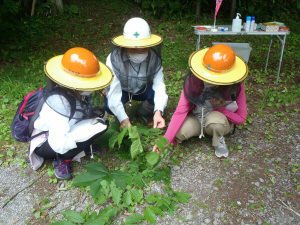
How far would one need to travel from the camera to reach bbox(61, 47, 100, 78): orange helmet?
2317 millimetres

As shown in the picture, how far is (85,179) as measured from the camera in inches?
92.1

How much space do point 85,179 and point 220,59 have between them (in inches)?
63.4

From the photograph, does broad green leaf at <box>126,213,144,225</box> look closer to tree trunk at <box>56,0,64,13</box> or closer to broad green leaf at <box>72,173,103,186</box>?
broad green leaf at <box>72,173,103,186</box>

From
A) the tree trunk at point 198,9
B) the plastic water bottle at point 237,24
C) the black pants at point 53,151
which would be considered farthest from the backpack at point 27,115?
the tree trunk at point 198,9

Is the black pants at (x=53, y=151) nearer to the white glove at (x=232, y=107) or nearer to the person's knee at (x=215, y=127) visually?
the person's knee at (x=215, y=127)

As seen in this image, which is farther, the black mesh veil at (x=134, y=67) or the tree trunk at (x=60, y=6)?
the tree trunk at (x=60, y=6)

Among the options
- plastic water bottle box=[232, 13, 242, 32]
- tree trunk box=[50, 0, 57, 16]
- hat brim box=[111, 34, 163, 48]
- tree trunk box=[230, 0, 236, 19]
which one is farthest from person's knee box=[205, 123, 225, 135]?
tree trunk box=[50, 0, 57, 16]

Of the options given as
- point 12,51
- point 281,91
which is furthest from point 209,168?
point 12,51

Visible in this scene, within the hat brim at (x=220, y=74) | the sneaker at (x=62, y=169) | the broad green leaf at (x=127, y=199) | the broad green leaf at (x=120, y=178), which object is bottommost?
the sneaker at (x=62, y=169)

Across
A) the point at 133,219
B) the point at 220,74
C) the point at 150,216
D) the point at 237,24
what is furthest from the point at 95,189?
the point at 237,24

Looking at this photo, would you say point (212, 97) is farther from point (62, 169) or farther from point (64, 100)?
point (62, 169)

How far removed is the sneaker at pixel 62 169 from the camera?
277cm

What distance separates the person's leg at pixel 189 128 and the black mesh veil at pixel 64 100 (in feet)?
3.59

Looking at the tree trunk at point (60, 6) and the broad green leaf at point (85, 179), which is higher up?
the tree trunk at point (60, 6)
